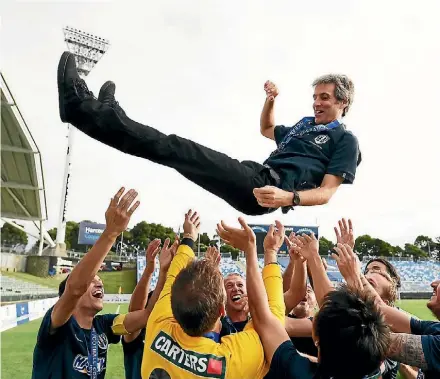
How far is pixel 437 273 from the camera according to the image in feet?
123

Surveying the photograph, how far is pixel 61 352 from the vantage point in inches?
120

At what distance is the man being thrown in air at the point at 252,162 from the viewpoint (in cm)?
303

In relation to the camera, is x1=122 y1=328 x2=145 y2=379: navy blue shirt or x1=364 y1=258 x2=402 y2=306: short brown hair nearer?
x1=364 y1=258 x2=402 y2=306: short brown hair

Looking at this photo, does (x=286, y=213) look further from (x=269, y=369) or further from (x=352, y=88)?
(x=269, y=369)

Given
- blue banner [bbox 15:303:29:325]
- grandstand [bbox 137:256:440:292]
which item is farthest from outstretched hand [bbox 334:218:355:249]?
grandstand [bbox 137:256:440:292]

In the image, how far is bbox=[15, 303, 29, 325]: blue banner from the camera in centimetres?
1395

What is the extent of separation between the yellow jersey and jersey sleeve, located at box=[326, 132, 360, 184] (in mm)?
1384

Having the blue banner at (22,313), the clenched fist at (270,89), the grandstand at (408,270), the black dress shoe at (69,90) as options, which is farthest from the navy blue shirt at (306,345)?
the grandstand at (408,270)

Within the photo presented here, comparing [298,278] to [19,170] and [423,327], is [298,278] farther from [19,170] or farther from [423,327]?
[19,170]

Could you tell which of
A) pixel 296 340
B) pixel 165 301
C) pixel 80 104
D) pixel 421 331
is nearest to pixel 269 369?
pixel 165 301

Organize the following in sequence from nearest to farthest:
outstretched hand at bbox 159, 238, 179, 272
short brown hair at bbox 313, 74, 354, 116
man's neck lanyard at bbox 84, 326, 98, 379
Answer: man's neck lanyard at bbox 84, 326, 98, 379 < outstretched hand at bbox 159, 238, 179, 272 < short brown hair at bbox 313, 74, 354, 116

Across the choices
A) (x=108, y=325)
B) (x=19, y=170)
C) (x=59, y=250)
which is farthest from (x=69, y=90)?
(x=59, y=250)

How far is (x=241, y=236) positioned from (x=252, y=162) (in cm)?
102

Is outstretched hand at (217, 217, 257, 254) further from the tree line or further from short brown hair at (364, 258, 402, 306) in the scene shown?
the tree line
